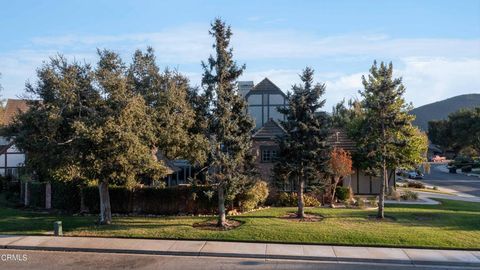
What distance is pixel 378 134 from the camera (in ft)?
69.1

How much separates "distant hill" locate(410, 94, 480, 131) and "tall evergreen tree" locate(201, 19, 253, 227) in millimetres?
149062

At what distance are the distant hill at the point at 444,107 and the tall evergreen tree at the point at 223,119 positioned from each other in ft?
489

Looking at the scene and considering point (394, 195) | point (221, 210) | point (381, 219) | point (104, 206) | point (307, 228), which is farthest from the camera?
point (394, 195)

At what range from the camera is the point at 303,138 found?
68.1 ft

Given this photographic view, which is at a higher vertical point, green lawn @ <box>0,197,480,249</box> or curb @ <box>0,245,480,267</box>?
green lawn @ <box>0,197,480,249</box>

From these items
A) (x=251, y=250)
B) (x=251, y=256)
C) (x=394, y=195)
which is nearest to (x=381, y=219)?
(x=251, y=250)

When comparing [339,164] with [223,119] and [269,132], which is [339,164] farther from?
[223,119]

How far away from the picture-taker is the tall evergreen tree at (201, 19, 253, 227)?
60.5 feet

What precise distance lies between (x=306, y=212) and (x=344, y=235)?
18.8 feet

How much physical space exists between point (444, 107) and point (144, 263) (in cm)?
17138

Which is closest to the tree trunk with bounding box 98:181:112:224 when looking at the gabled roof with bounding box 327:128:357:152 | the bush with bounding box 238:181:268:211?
the bush with bounding box 238:181:268:211

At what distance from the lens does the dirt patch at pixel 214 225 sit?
17839mm

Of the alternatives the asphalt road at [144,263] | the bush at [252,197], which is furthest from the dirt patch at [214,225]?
the asphalt road at [144,263]

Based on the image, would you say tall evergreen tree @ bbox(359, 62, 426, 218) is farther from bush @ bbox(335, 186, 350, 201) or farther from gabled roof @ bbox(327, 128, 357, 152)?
gabled roof @ bbox(327, 128, 357, 152)
